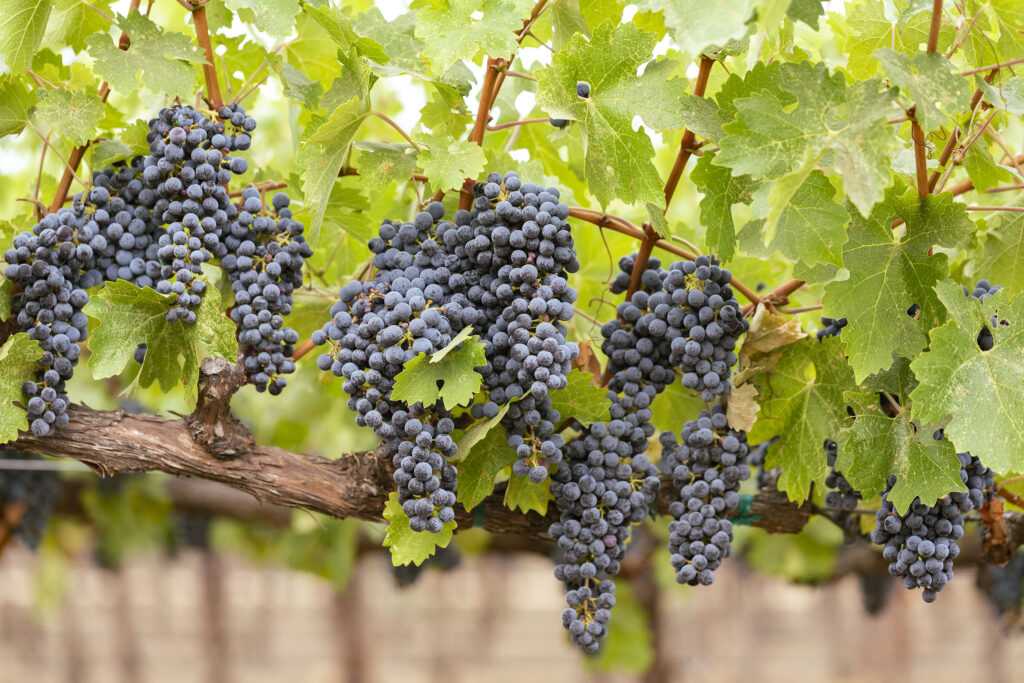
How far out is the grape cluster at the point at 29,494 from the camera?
496 cm

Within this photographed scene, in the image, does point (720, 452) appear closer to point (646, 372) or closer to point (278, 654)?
point (646, 372)

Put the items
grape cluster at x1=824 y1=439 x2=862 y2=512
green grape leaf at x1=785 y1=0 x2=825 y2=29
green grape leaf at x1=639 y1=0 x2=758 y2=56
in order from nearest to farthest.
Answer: green grape leaf at x1=639 y1=0 x2=758 y2=56 → green grape leaf at x1=785 y1=0 x2=825 y2=29 → grape cluster at x1=824 y1=439 x2=862 y2=512

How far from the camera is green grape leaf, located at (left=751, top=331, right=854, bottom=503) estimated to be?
2.28m

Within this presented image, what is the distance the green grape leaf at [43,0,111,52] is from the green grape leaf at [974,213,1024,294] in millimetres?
1863

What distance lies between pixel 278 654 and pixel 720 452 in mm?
16464

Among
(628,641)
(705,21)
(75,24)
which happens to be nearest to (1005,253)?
(705,21)

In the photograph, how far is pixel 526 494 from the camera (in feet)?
7.32

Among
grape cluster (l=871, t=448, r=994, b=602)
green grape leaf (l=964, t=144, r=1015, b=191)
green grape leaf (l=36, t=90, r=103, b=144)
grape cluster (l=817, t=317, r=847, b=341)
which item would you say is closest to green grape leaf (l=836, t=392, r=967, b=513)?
grape cluster (l=871, t=448, r=994, b=602)

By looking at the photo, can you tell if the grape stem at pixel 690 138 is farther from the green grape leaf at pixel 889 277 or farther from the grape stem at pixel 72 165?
the grape stem at pixel 72 165

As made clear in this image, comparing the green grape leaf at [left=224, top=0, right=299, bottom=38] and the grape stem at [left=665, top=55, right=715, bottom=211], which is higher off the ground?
the green grape leaf at [left=224, top=0, right=299, bottom=38]

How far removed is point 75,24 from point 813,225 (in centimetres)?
159

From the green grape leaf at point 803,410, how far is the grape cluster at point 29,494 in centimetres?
368

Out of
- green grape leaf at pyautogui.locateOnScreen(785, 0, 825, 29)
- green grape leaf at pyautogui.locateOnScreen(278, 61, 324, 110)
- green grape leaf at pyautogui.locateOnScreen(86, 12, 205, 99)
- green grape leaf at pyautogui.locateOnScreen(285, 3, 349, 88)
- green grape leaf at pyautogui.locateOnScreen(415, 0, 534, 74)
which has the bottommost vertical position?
green grape leaf at pyautogui.locateOnScreen(785, 0, 825, 29)

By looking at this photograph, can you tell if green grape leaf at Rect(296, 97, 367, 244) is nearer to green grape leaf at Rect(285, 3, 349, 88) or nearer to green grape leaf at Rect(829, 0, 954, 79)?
green grape leaf at Rect(285, 3, 349, 88)
